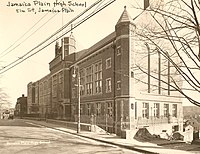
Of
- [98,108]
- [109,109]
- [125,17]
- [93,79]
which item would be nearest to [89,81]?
[93,79]

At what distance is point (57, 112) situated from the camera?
55969mm

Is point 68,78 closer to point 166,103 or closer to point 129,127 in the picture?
point 166,103

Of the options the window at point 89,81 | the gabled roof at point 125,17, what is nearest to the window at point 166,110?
the window at point 89,81

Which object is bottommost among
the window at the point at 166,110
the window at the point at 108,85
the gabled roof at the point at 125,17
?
the window at the point at 166,110

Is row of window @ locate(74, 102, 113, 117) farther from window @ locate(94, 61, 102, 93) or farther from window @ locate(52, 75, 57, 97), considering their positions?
window @ locate(52, 75, 57, 97)

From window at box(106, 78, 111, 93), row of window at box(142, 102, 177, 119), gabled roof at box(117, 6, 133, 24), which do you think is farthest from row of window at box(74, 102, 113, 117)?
gabled roof at box(117, 6, 133, 24)

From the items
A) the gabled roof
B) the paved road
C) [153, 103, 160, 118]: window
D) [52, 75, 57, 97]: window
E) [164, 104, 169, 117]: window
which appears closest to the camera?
the paved road

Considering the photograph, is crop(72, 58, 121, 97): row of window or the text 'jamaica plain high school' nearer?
the text 'jamaica plain high school'

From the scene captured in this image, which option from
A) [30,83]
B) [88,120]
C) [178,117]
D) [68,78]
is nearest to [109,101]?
[88,120]

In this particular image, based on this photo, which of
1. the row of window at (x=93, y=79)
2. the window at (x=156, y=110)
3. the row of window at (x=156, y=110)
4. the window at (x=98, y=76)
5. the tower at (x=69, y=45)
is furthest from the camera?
the tower at (x=69, y=45)

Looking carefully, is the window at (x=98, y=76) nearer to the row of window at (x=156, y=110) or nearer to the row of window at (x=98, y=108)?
the row of window at (x=98, y=108)

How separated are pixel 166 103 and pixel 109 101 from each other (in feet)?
25.8

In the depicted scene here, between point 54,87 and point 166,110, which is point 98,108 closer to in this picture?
point 166,110

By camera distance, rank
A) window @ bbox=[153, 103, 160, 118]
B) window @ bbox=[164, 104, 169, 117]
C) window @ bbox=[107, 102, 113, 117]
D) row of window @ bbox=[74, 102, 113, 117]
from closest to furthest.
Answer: window @ bbox=[107, 102, 113, 117] < row of window @ bbox=[74, 102, 113, 117] < window @ bbox=[153, 103, 160, 118] < window @ bbox=[164, 104, 169, 117]
